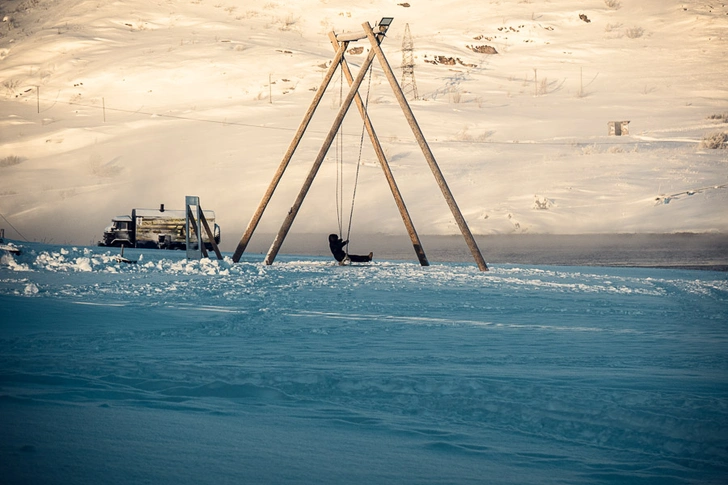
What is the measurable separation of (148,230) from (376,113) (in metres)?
21.8

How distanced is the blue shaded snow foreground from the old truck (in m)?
11.3

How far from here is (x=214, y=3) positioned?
73.9m

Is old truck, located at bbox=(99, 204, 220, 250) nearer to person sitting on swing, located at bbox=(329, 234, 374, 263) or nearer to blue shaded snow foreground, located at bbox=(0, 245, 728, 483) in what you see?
person sitting on swing, located at bbox=(329, 234, 374, 263)

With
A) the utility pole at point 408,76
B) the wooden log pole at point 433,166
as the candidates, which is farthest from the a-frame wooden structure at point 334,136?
the utility pole at point 408,76

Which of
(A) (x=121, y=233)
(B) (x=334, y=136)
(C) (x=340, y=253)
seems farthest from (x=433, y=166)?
(A) (x=121, y=233)

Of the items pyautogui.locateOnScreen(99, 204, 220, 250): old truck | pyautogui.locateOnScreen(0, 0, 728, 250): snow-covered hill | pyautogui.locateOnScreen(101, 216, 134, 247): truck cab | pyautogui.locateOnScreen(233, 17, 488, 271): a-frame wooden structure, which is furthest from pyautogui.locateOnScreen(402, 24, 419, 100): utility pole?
pyautogui.locateOnScreen(233, 17, 488, 271): a-frame wooden structure

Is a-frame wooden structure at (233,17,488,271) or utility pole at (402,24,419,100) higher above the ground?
utility pole at (402,24,419,100)

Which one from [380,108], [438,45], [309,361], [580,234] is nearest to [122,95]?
[380,108]

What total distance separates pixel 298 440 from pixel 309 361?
219cm

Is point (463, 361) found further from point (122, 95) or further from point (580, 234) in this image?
point (122, 95)

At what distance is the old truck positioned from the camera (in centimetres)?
2209

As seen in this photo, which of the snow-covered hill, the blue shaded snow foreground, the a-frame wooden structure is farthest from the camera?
the snow-covered hill

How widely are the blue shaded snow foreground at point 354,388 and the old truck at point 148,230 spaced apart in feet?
37.1

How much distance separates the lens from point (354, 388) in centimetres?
535
